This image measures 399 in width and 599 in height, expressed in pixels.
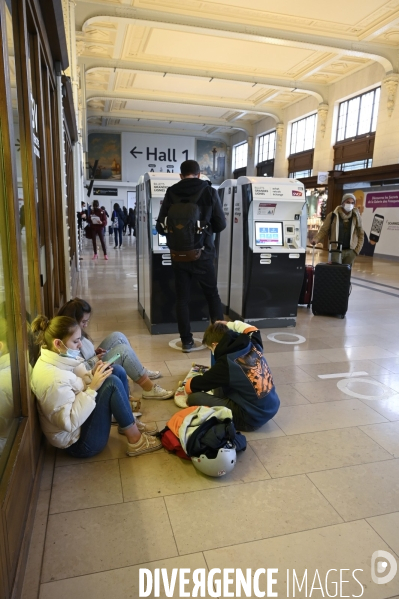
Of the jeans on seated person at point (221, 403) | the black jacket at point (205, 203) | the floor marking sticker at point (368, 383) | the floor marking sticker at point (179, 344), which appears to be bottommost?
the floor marking sticker at point (368, 383)

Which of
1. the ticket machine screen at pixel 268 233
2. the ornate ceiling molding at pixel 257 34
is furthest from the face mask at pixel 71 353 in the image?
the ornate ceiling molding at pixel 257 34

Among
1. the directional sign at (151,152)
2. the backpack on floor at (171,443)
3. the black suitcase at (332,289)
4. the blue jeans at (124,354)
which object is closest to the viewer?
the backpack on floor at (171,443)

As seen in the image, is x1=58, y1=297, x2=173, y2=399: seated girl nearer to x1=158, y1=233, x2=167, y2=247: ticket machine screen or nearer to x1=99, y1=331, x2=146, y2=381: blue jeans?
x1=99, y1=331, x2=146, y2=381: blue jeans

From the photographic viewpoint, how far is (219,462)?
210 cm

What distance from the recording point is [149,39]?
39.9 feet

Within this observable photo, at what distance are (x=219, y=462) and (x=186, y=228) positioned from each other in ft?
7.24

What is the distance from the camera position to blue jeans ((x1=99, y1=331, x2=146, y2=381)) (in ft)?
9.26

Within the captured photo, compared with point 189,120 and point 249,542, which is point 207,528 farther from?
point 189,120

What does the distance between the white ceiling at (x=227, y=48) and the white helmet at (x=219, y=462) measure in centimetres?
1094

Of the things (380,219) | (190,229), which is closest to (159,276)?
(190,229)

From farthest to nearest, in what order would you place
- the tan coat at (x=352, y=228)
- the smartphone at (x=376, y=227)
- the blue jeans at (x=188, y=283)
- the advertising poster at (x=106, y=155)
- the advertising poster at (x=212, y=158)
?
the advertising poster at (x=212, y=158) → the advertising poster at (x=106, y=155) → the smartphone at (x=376, y=227) → the tan coat at (x=352, y=228) → the blue jeans at (x=188, y=283)

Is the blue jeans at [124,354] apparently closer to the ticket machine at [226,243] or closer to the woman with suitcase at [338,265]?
the ticket machine at [226,243]

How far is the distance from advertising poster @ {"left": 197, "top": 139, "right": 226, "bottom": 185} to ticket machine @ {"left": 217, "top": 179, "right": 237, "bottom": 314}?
2214 centimetres

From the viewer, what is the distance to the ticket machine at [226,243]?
5094 mm
